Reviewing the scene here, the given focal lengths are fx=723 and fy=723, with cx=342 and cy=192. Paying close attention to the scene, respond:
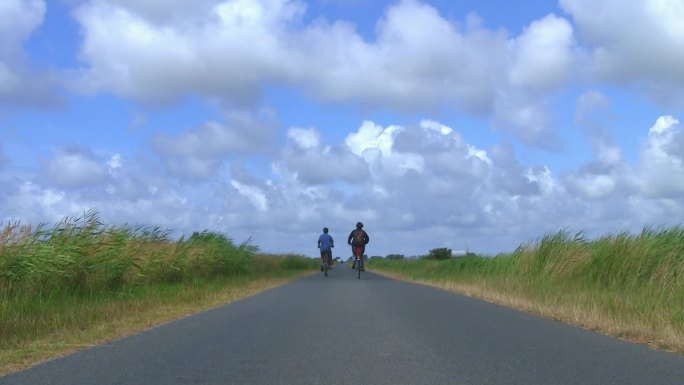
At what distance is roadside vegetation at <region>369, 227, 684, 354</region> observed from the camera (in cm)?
1141

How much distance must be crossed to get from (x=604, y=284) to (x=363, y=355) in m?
12.8

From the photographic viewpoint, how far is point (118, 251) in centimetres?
1973

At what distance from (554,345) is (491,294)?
959 centimetres

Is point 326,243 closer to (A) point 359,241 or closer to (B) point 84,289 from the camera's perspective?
(A) point 359,241

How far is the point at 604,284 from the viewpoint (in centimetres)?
1972

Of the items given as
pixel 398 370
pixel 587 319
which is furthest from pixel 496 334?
pixel 398 370

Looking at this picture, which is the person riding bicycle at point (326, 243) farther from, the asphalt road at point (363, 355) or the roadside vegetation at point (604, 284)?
the asphalt road at point (363, 355)

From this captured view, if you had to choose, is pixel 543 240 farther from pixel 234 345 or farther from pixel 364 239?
pixel 234 345

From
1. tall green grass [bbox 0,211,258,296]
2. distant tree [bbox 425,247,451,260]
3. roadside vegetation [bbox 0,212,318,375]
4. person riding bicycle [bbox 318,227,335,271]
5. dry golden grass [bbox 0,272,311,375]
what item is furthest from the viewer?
distant tree [bbox 425,247,451,260]

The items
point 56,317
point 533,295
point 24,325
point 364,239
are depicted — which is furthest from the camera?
point 364,239

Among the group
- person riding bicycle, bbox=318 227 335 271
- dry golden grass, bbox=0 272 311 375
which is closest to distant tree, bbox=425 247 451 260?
person riding bicycle, bbox=318 227 335 271

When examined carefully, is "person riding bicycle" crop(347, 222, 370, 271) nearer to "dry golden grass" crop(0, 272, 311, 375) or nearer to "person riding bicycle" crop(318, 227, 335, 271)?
"person riding bicycle" crop(318, 227, 335, 271)

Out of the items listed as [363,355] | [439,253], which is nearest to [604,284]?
[363,355]

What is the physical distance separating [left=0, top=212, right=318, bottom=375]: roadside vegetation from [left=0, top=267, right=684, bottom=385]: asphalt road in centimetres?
102
